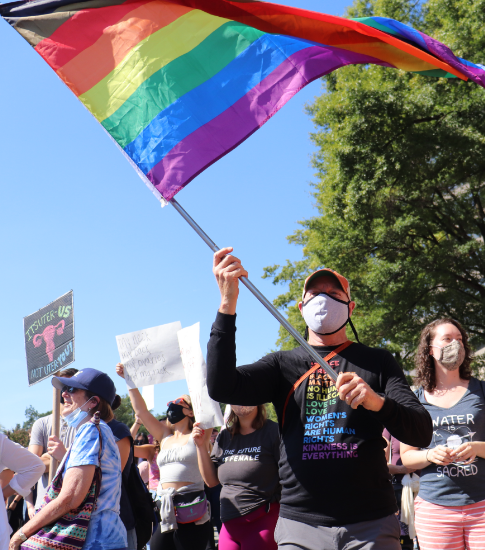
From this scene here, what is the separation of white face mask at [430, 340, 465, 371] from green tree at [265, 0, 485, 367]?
11.4 meters

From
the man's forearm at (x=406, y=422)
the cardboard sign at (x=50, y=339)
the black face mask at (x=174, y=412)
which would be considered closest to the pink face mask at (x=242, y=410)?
the black face mask at (x=174, y=412)

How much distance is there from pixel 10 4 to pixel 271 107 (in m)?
1.59

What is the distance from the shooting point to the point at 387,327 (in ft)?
53.2

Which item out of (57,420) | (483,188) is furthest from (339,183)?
(57,420)

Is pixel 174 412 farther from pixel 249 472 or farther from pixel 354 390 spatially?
pixel 354 390

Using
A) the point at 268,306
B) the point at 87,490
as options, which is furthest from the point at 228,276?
the point at 87,490

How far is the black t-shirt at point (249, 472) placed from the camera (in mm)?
4727

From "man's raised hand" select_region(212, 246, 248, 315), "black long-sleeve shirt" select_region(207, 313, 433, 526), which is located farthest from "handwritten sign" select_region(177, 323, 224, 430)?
"man's raised hand" select_region(212, 246, 248, 315)

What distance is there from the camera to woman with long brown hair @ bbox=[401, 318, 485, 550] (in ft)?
11.9

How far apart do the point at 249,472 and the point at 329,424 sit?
225cm

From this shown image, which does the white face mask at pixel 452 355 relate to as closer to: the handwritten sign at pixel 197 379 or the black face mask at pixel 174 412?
the handwritten sign at pixel 197 379

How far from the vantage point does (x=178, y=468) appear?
5660 millimetres

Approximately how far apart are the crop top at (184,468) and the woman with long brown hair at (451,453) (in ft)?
7.56

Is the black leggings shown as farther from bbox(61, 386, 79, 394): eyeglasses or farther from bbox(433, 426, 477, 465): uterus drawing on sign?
bbox(433, 426, 477, 465): uterus drawing on sign
